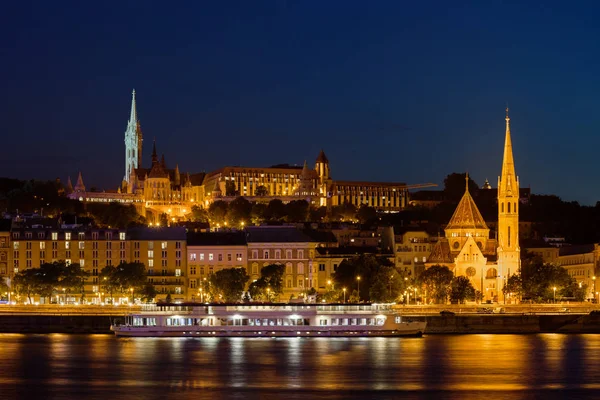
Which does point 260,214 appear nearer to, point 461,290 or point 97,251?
point 97,251

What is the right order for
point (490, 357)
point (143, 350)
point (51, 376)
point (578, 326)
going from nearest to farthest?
point (51, 376)
point (490, 357)
point (143, 350)
point (578, 326)

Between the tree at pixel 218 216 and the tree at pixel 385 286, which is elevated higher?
the tree at pixel 218 216

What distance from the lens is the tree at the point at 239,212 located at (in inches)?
7421

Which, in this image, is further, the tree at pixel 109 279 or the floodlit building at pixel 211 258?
the floodlit building at pixel 211 258

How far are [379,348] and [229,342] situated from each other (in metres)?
12.5

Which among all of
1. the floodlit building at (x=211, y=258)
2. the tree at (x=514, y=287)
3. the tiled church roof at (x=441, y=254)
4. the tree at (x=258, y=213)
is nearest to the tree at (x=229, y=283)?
the floodlit building at (x=211, y=258)

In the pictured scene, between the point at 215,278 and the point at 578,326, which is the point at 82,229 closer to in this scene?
the point at 215,278

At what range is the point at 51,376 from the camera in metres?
72.7

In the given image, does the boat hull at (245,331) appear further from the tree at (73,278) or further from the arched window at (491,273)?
the arched window at (491,273)

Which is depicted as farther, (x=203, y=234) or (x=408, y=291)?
(x=203, y=234)

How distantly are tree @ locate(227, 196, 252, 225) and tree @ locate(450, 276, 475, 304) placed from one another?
6589 cm

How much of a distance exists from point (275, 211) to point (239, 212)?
5297mm

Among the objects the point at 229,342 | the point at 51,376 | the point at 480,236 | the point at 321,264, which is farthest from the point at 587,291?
the point at 51,376

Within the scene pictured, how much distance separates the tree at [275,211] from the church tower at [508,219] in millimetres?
54888
